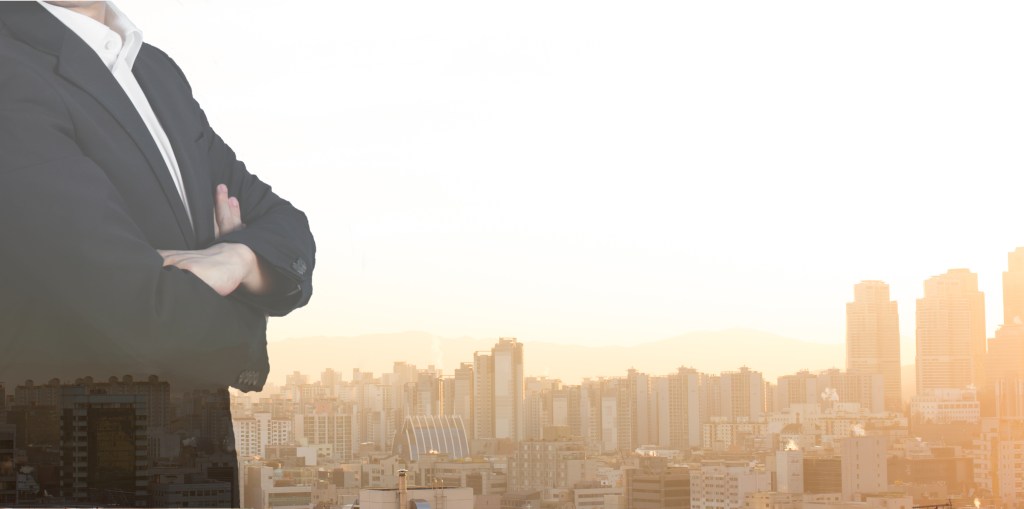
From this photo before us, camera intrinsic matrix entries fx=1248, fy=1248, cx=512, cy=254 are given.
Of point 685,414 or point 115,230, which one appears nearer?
point 115,230

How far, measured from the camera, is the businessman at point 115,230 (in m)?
1.62

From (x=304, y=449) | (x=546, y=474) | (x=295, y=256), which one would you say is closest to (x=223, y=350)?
(x=295, y=256)

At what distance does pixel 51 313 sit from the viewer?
5.31 ft

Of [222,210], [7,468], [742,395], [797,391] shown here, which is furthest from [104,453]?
[797,391]

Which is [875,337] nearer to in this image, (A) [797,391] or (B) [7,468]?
(A) [797,391]

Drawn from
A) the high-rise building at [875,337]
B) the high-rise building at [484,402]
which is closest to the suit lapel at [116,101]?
the high-rise building at [484,402]

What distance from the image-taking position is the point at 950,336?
8734mm

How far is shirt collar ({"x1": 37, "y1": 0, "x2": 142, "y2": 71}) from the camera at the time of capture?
1756 mm

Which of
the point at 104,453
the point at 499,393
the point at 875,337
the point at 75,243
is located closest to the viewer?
the point at 75,243

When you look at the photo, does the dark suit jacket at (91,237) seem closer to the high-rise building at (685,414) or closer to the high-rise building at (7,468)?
the high-rise building at (7,468)

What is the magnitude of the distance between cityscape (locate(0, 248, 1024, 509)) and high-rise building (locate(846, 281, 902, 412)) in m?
0.02

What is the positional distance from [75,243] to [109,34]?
35 centimetres

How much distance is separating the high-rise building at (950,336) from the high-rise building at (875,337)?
0.63 feet

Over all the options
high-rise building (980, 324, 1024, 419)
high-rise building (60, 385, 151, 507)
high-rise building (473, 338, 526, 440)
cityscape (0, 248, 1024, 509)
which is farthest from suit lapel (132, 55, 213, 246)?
high-rise building (980, 324, 1024, 419)
